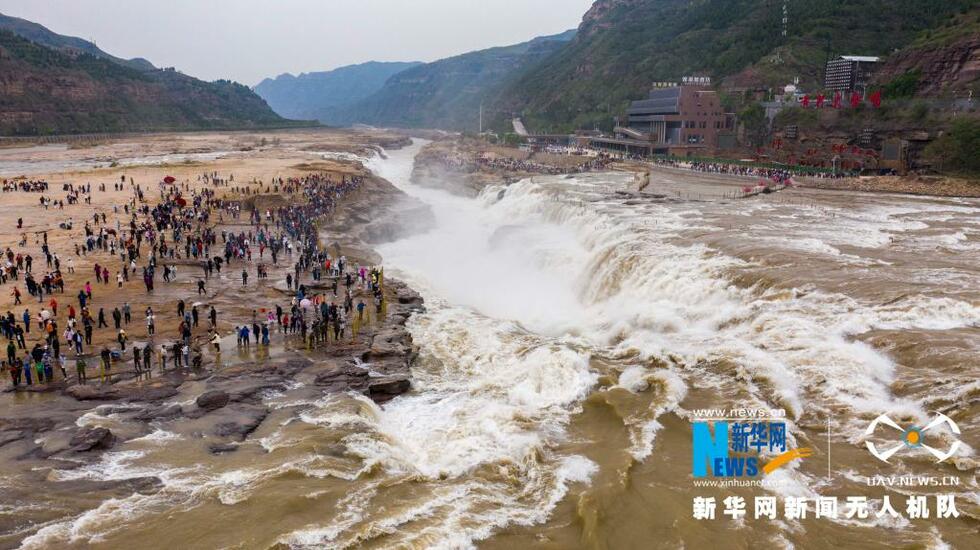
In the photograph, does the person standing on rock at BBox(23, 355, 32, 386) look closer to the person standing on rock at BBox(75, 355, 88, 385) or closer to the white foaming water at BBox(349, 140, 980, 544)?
the person standing on rock at BBox(75, 355, 88, 385)

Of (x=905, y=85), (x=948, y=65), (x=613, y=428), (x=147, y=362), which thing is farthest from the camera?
(x=905, y=85)

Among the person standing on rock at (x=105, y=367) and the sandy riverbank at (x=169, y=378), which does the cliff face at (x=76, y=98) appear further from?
the person standing on rock at (x=105, y=367)

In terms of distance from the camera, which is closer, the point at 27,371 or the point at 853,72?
the point at 27,371

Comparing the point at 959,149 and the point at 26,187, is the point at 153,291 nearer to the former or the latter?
the point at 26,187

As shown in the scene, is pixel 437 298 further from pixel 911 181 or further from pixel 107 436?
pixel 911 181

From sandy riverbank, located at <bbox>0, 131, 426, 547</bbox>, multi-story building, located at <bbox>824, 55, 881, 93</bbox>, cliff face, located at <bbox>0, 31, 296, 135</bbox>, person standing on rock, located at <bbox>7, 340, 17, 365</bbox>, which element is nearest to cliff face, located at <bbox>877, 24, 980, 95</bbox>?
multi-story building, located at <bbox>824, 55, 881, 93</bbox>

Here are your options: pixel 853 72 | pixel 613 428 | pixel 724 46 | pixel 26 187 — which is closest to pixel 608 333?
pixel 613 428
